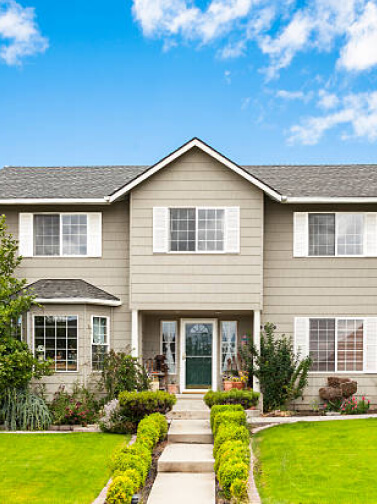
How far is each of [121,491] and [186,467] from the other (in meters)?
2.88

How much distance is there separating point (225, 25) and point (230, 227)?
34.3 ft

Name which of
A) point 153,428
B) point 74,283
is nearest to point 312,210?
point 74,283

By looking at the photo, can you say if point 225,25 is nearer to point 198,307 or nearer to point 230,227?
point 230,227

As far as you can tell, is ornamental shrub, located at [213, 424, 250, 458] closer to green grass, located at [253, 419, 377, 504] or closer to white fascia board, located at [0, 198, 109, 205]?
green grass, located at [253, 419, 377, 504]

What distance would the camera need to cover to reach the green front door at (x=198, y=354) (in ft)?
61.1

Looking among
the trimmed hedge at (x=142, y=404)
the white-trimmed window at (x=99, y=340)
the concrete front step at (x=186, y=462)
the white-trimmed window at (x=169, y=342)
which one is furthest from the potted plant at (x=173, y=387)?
the concrete front step at (x=186, y=462)

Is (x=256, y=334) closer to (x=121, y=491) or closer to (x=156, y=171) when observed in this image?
(x=156, y=171)

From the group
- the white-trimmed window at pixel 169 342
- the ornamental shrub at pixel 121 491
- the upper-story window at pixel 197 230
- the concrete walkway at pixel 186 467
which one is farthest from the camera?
the white-trimmed window at pixel 169 342

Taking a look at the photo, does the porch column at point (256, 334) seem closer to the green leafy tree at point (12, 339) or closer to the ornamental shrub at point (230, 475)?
the green leafy tree at point (12, 339)

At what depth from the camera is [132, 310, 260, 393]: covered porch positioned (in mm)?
18594

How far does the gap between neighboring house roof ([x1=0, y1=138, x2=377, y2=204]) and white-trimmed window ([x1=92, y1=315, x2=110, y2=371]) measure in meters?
3.37

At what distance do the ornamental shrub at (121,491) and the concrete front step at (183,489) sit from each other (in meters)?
0.86

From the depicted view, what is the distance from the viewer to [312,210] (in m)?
17.9

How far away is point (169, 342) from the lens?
18.9 meters
